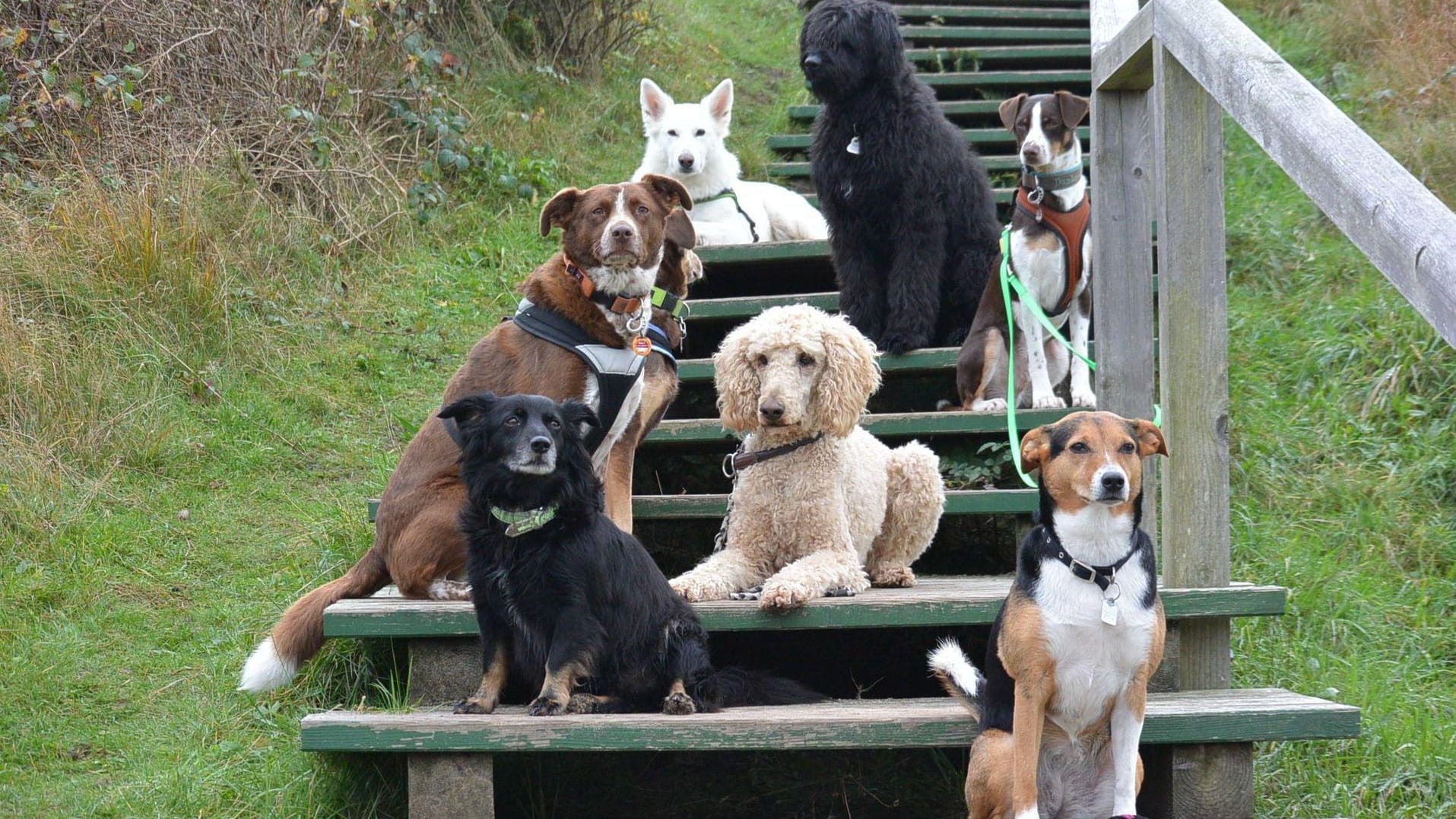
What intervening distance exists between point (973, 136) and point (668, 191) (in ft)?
11.3

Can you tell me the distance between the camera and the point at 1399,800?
297 cm

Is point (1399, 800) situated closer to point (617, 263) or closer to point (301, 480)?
point (617, 263)

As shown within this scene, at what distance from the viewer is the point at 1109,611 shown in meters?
2.39

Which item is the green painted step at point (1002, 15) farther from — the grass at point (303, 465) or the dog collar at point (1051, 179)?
the dog collar at point (1051, 179)

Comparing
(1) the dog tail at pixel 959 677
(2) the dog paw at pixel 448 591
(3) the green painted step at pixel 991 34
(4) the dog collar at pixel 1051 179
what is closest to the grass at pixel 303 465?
(2) the dog paw at pixel 448 591

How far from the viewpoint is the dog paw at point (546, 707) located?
2715 mm

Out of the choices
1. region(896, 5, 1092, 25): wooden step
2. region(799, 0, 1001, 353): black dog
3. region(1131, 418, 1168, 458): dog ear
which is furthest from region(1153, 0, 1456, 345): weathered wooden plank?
region(896, 5, 1092, 25): wooden step

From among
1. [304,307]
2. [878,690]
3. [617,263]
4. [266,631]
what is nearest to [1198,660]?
[878,690]

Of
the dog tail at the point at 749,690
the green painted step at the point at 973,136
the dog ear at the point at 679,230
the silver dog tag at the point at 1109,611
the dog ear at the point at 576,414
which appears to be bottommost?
the dog tail at the point at 749,690

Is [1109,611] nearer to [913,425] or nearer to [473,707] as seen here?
[473,707]

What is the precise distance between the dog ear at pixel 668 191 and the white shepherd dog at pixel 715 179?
6.42ft

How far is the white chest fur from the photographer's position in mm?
2398

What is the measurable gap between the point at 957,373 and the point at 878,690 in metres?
1.47

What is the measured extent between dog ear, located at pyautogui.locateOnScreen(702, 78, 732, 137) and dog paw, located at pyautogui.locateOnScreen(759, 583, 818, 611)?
387cm
